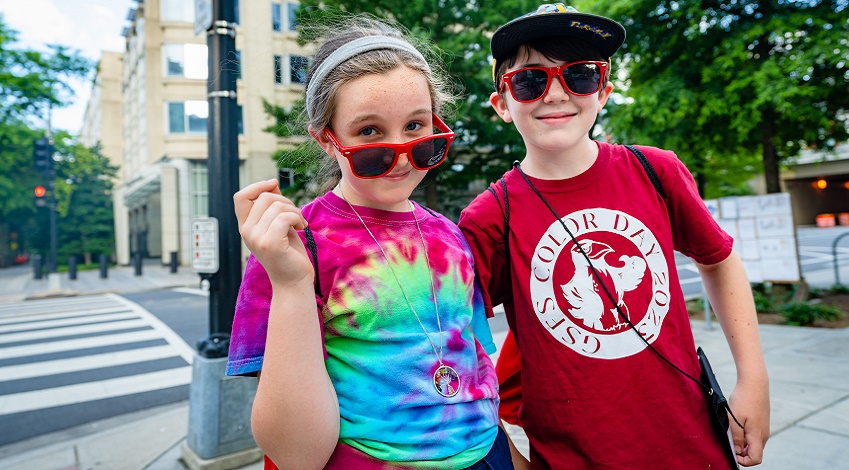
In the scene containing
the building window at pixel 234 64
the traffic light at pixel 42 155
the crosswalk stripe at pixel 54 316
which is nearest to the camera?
the building window at pixel 234 64

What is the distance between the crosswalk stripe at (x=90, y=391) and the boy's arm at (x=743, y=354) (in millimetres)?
6422

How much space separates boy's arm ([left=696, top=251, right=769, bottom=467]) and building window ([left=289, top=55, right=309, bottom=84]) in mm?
1311

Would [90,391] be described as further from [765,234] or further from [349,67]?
[765,234]

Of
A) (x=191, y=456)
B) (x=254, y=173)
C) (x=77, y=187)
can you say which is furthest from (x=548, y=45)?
(x=77, y=187)

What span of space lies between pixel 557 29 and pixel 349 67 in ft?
2.15

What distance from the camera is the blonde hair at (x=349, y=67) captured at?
1.18 metres

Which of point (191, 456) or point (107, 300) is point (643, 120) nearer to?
point (191, 456)

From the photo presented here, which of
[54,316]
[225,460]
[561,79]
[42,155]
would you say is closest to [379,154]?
[561,79]

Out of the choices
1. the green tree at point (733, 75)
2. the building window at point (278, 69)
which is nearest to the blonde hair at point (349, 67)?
the building window at point (278, 69)

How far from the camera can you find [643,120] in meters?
9.30

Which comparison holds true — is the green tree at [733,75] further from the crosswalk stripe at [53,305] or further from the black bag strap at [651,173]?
the crosswalk stripe at [53,305]

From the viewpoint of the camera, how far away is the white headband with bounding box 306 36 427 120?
3.94 feet

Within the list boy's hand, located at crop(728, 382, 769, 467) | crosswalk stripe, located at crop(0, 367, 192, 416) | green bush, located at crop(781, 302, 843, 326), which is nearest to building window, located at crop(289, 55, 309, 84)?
boy's hand, located at crop(728, 382, 769, 467)

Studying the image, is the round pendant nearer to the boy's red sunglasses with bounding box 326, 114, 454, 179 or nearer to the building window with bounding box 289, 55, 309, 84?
the boy's red sunglasses with bounding box 326, 114, 454, 179
